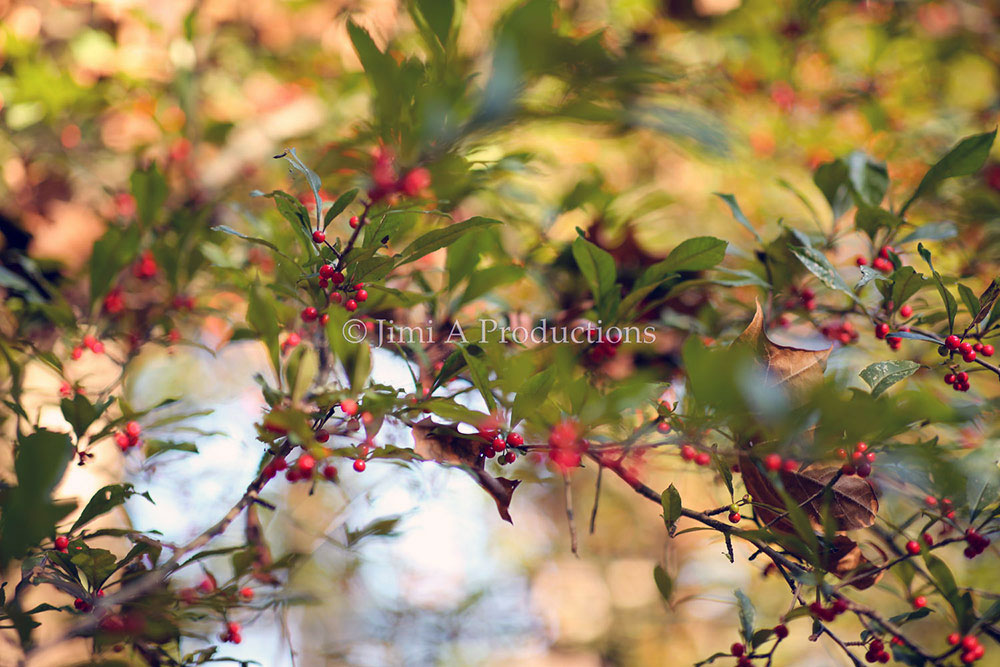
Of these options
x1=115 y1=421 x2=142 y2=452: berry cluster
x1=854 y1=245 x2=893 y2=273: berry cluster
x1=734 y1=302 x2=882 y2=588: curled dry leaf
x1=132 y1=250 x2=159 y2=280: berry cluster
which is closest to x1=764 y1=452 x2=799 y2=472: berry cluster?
x1=734 y1=302 x2=882 y2=588: curled dry leaf

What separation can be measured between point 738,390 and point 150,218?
0.92m

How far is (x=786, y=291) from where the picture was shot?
0.91 meters

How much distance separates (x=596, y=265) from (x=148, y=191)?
0.72 metres

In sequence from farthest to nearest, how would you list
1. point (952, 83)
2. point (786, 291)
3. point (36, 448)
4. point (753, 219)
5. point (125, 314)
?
point (952, 83) < point (753, 219) < point (125, 314) < point (786, 291) < point (36, 448)

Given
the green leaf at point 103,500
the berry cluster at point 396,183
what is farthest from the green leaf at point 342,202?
the green leaf at point 103,500

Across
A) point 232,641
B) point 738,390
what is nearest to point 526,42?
point 738,390

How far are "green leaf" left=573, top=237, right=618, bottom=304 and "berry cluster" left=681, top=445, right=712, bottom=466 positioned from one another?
211 millimetres

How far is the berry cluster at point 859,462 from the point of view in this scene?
0.61 meters

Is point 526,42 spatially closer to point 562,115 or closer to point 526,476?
point 562,115

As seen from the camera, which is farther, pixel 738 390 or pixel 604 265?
pixel 604 265

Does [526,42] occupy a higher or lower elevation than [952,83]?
lower

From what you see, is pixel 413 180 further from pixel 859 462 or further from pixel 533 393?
pixel 859 462

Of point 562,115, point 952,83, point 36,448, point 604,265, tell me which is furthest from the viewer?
point 952,83

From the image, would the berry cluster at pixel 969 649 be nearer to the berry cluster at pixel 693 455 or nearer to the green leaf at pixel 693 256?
the berry cluster at pixel 693 455
